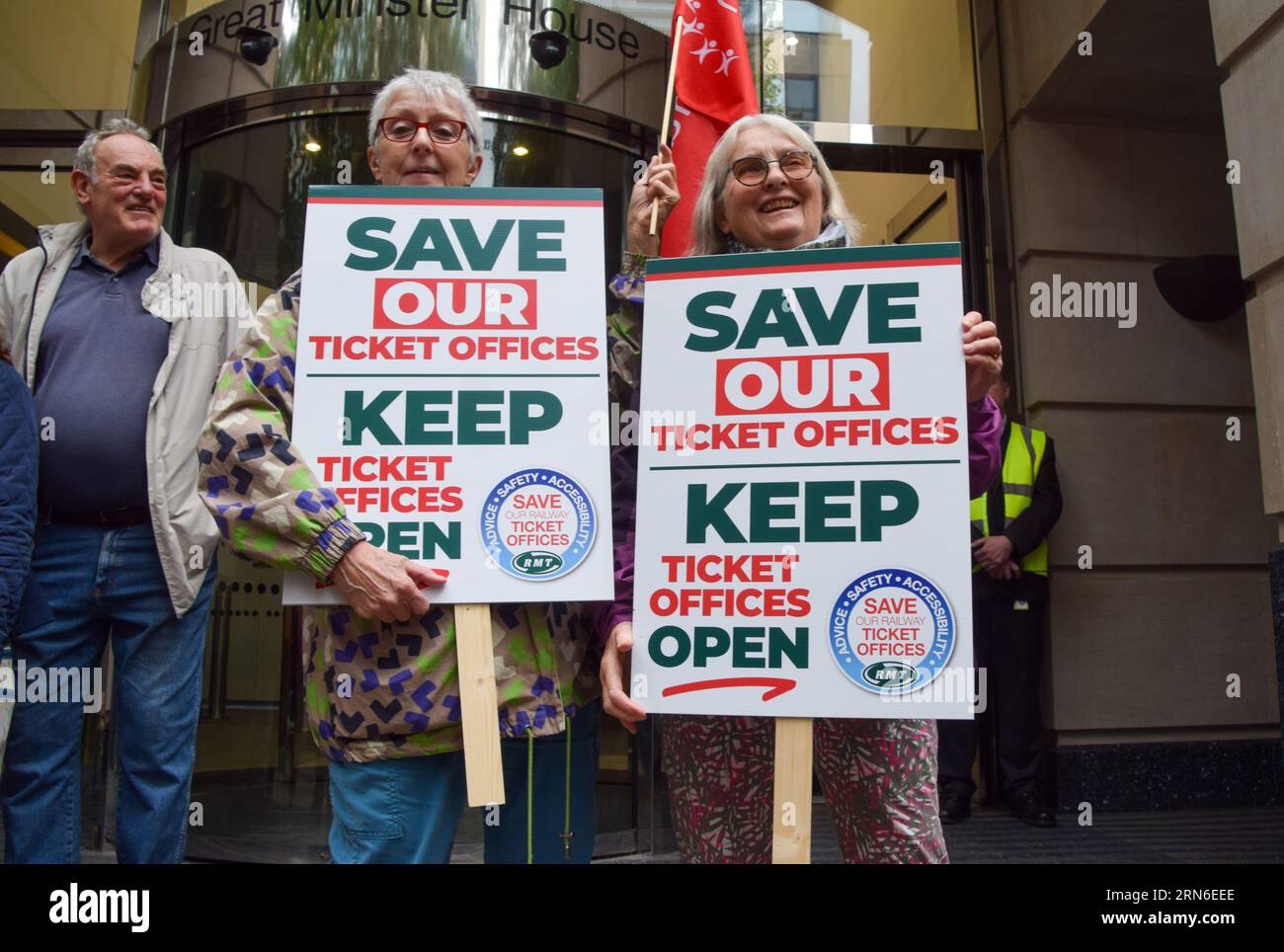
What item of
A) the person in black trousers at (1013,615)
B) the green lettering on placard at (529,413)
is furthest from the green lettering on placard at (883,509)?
the person in black trousers at (1013,615)

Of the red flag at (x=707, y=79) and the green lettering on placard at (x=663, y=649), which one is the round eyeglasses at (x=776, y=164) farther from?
the red flag at (x=707, y=79)

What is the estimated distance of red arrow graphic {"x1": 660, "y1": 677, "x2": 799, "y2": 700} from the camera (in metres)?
1.92

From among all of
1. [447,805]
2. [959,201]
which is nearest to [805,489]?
[447,805]

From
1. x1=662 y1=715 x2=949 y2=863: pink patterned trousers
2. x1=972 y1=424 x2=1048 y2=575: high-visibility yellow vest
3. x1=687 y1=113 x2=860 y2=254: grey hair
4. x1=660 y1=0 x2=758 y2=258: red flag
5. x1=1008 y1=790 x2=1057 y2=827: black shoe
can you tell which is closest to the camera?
x1=662 y1=715 x2=949 y2=863: pink patterned trousers

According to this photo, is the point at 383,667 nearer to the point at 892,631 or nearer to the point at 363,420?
the point at 363,420

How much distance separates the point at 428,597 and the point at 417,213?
0.75 meters

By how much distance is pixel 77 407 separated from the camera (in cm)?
278

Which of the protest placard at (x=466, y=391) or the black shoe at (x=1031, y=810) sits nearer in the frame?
the protest placard at (x=466, y=391)

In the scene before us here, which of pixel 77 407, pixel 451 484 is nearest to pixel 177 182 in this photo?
pixel 77 407

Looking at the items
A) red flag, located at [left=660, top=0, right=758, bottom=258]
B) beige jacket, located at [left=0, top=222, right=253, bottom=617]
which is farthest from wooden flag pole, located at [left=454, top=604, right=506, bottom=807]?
red flag, located at [left=660, top=0, right=758, bottom=258]

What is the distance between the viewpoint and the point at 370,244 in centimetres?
212

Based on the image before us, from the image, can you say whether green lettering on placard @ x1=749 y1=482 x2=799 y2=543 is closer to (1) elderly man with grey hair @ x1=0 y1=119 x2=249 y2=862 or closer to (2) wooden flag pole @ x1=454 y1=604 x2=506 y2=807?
(2) wooden flag pole @ x1=454 y1=604 x2=506 y2=807

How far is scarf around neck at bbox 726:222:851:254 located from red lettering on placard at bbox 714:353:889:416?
0.72 ft

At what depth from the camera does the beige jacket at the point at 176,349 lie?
2744mm
